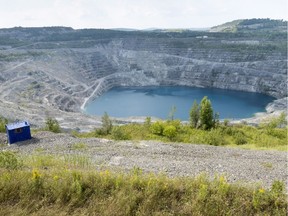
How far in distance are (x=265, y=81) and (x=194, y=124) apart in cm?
4529

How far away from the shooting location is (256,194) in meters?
7.58

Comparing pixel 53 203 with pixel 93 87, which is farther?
pixel 93 87

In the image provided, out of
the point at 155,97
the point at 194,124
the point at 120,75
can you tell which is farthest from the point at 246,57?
the point at 194,124

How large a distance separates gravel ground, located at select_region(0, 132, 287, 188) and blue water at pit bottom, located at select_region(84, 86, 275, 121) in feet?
123

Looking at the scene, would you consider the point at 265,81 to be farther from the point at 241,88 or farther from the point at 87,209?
the point at 87,209

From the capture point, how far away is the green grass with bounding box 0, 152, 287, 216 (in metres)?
6.70

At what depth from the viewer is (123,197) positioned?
273 inches

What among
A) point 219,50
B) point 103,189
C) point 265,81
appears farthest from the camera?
point 219,50

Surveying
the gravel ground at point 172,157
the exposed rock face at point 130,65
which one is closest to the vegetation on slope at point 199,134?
the gravel ground at point 172,157

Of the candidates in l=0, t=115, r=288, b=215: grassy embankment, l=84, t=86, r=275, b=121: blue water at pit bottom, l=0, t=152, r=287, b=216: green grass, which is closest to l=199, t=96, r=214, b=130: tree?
l=84, t=86, r=275, b=121: blue water at pit bottom

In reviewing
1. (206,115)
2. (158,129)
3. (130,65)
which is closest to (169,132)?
(158,129)

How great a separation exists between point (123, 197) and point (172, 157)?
8999 mm

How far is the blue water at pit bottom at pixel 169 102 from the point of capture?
Result: 2376 inches

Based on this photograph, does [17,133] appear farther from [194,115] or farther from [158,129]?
[194,115]
